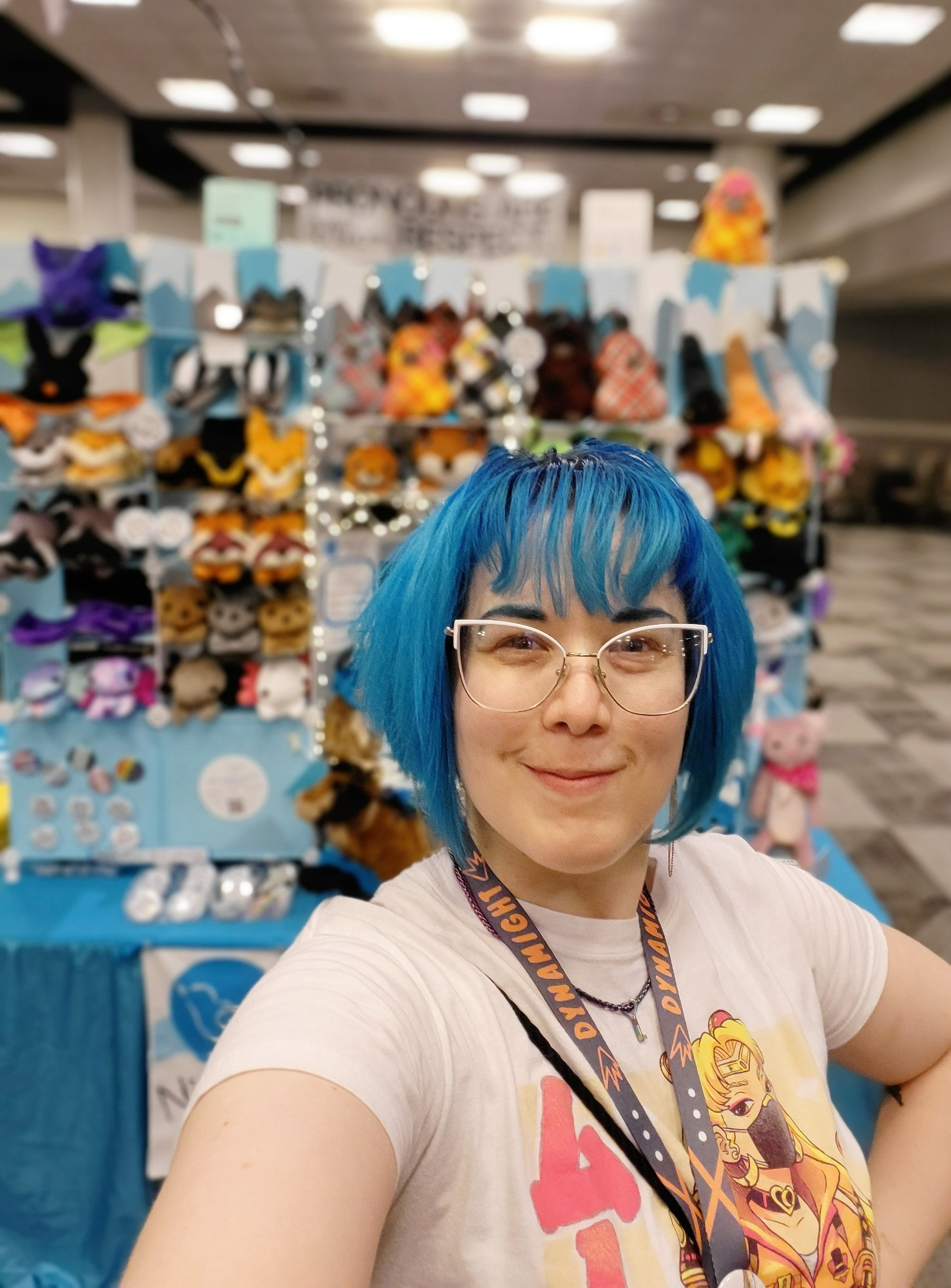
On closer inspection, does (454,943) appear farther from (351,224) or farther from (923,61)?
(923,61)

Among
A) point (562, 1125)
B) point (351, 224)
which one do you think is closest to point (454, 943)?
point (562, 1125)

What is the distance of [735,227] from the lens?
302 cm

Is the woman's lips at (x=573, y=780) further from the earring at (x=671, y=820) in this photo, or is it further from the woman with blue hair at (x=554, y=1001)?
the earring at (x=671, y=820)

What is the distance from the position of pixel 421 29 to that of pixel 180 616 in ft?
16.4

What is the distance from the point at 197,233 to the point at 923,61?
9078 millimetres

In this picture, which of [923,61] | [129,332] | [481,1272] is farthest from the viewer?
[923,61]

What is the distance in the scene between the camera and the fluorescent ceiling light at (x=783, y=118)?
7371mm

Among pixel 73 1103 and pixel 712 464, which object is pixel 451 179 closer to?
pixel 712 464

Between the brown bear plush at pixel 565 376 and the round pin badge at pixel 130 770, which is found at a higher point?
the brown bear plush at pixel 565 376

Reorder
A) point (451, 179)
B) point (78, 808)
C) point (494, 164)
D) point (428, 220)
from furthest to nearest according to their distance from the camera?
point (451, 179) < point (494, 164) < point (428, 220) < point (78, 808)

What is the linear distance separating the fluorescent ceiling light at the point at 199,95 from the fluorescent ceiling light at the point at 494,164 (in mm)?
2293

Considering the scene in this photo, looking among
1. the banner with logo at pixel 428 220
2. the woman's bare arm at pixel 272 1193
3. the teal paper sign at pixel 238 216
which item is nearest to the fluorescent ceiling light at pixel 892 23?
the banner with logo at pixel 428 220

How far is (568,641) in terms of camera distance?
0.84m

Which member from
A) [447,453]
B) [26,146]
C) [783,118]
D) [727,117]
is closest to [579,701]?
[447,453]
